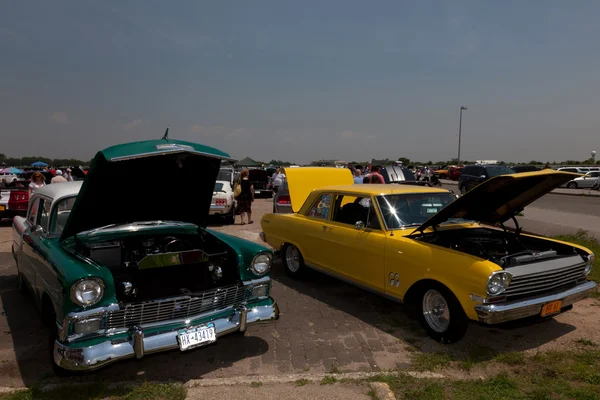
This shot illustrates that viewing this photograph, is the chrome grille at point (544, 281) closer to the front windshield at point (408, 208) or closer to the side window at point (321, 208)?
the front windshield at point (408, 208)

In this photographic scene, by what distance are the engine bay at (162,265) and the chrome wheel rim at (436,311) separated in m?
2.02

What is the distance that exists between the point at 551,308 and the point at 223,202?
30.2ft

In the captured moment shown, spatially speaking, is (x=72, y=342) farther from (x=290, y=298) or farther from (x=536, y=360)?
(x=536, y=360)

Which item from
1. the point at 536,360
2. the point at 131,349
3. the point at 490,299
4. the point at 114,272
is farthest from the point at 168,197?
the point at 536,360

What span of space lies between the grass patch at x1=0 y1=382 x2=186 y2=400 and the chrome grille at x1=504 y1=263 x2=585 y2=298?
306cm

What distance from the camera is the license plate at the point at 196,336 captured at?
131 inches

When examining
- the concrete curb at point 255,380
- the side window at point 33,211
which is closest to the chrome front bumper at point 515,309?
the concrete curb at point 255,380

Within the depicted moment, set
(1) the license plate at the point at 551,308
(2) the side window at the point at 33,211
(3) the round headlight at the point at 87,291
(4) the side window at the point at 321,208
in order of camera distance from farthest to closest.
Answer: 1. (4) the side window at the point at 321,208
2. (2) the side window at the point at 33,211
3. (1) the license plate at the point at 551,308
4. (3) the round headlight at the point at 87,291

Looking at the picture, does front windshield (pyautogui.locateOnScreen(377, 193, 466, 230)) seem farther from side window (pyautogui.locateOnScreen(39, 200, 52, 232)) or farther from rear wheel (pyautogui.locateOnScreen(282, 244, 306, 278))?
side window (pyautogui.locateOnScreen(39, 200, 52, 232))

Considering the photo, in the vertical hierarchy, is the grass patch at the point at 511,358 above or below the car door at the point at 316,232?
below

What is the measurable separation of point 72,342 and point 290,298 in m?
3.05

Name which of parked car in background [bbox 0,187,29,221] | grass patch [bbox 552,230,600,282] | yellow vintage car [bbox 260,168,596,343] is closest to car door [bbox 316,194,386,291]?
yellow vintage car [bbox 260,168,596,343]

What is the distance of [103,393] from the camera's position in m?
3.26

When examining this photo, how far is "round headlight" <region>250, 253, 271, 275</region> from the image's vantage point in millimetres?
4066
